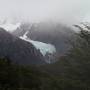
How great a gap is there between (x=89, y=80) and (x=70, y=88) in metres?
1.21

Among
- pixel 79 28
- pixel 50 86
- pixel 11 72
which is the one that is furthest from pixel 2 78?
pixel 79 28

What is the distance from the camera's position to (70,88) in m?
19.9

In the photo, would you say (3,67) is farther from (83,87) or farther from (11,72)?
(83,87)

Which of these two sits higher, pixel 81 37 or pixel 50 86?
pixel 81 37

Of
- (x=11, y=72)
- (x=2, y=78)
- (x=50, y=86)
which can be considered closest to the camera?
(x=50, y=86)

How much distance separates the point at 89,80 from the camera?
19438 millimetres

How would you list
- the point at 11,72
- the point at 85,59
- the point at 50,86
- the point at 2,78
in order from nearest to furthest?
the point at 85,59, the point at 50,86, the point at 2,78, the point at 11,72

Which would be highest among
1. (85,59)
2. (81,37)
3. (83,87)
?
(81,37)

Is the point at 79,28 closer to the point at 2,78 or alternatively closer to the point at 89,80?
the point at 89,80

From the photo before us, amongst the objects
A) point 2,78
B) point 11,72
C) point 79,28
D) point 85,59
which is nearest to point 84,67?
point 85,59

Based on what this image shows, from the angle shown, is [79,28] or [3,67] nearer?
[79,28]

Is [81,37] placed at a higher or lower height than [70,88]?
higher

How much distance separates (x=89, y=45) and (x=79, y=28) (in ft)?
4.62

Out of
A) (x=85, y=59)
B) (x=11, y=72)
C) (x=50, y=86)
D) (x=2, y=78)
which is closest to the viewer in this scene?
(x=85, y=59)
